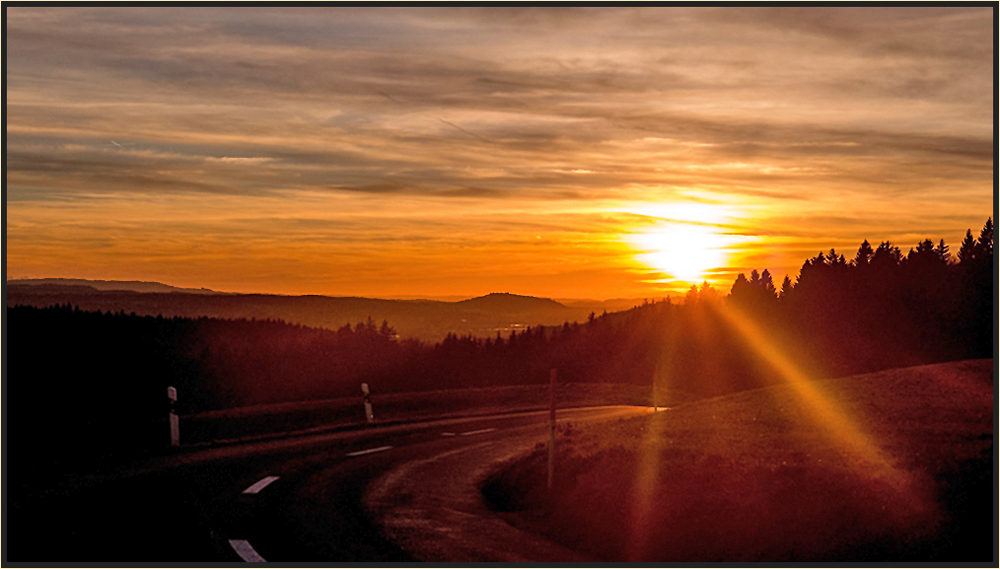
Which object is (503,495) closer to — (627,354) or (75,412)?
(75,412)

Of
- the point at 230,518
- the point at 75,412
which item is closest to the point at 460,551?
the point at 230,518

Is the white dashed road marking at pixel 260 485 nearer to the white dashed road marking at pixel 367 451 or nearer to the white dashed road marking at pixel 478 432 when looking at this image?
the white dashed road marking at pixel 367 451

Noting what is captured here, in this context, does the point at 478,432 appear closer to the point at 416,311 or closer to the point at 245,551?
the point at 245,551

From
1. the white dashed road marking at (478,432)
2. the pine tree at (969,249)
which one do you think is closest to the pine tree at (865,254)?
the pine tree at (969,249)

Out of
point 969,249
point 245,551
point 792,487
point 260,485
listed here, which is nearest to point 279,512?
point 260,485

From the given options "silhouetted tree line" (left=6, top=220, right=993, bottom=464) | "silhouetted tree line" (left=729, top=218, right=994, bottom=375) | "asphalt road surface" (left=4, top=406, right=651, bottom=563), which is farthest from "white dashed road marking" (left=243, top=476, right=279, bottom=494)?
"silhouetted tree line" (left=729, top=218, right=994, bottom=375)

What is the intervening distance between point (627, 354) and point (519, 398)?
19.1 metres

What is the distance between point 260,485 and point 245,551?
4338 mm

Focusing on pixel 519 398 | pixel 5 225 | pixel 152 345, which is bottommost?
pixel 519 398

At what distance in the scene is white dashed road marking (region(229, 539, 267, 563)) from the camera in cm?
871

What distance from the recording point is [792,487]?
984 centimetres

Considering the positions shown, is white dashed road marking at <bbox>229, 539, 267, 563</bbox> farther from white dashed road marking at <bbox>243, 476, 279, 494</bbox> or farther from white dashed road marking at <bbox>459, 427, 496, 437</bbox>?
white dashed road marking at <bbox>459, 427, 496, 437</bbox>

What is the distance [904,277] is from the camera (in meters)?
74.8

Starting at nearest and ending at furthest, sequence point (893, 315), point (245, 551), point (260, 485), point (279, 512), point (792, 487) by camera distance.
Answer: point (245, 551)
point (792, 487)
point (279, 512)
point (260, 485)
point (893, 315)
